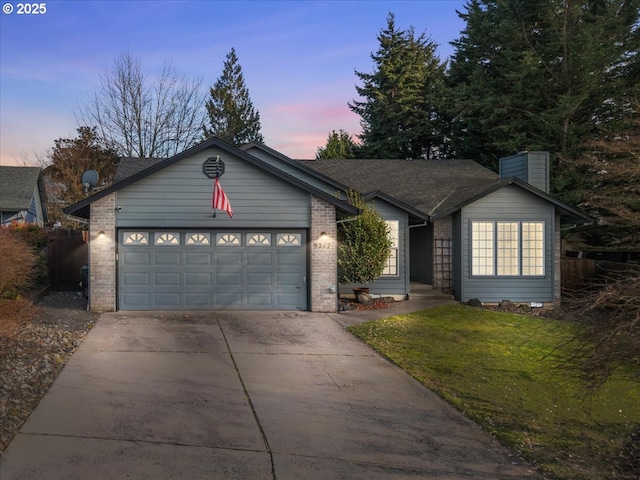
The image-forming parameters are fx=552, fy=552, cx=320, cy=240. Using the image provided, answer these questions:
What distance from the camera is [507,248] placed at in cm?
1761

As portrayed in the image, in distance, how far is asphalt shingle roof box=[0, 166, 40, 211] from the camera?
88.7 feet

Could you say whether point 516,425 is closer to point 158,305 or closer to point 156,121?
point 158,305

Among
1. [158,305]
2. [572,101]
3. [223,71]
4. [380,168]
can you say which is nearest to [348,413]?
[158,305]

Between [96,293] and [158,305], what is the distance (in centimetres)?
152

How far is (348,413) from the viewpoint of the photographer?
686cm

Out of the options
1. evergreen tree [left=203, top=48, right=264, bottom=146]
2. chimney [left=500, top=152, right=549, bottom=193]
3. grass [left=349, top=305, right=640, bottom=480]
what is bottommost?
grass [left=349, top=305, right=640, bottom=480]

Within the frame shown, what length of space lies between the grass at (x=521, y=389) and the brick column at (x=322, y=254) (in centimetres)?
170

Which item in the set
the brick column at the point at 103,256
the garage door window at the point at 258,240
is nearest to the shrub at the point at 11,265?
the brick column at the point at 103,256

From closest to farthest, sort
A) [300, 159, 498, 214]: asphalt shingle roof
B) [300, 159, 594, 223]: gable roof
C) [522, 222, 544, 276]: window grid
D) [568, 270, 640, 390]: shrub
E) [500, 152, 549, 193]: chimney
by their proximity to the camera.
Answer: [568, 270, 640, 390]: shrub, [300, 159, 594, 223]: gable roof, [522, 222, 544, 276]: window grid, [500, 152, 549, 193]: chimney, [300, 159, 498, 214]: asphalt shingle roof

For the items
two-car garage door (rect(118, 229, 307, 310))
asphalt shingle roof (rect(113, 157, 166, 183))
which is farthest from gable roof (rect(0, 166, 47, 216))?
two-car garage door (rect(118, 229, 307, 310))

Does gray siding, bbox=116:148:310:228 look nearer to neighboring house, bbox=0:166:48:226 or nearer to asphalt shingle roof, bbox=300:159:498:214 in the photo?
asphalt shingle roof, bbox=300:159:498:214

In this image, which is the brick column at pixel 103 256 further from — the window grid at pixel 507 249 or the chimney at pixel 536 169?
the chimney at pixel 536 169

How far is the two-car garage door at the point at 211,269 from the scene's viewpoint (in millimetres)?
14062

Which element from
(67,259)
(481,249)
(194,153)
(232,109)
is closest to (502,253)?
(481,249)
